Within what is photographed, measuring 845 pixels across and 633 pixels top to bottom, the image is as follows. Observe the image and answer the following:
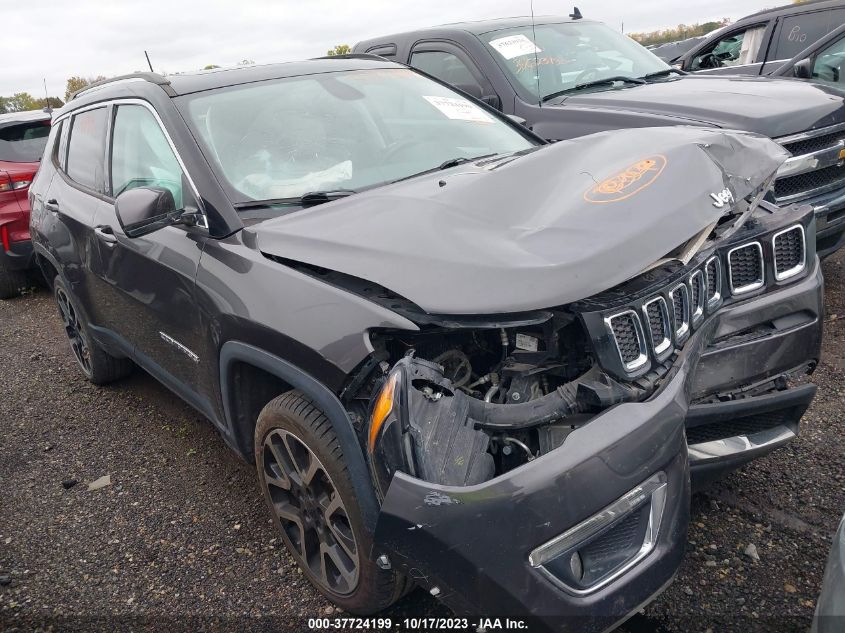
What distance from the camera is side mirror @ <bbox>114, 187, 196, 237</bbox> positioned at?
2549 mm

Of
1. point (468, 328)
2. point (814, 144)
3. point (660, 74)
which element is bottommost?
point (814, 144)

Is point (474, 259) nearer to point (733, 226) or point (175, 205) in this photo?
point (733, 226)

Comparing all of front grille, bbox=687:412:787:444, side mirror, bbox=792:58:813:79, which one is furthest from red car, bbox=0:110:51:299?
side mirror, bbox=792:58:813:79

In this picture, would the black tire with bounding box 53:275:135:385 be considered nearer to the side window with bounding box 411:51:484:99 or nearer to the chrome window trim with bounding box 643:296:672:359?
the side window with bounding box 411:51:484:99

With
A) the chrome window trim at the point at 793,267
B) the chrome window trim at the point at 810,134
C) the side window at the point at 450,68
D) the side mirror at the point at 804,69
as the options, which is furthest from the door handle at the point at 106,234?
the side mirror at the point at 804,69

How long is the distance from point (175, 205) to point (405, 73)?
148cm

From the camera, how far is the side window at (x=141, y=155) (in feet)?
9.30

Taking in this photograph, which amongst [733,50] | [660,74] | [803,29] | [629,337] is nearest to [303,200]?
[629,337]

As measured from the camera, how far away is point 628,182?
215 centimetres

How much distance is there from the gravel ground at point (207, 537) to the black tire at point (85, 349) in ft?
1.35

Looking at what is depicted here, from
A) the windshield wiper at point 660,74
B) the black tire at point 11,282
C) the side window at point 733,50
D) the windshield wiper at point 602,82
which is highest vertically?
the windshield wiper at point 602,82

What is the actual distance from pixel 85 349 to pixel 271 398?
2482 millimetres

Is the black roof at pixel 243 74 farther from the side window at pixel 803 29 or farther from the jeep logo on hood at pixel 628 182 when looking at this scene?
the side window at pixel 803 29

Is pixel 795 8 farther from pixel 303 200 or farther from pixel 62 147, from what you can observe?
pixel 62 147
